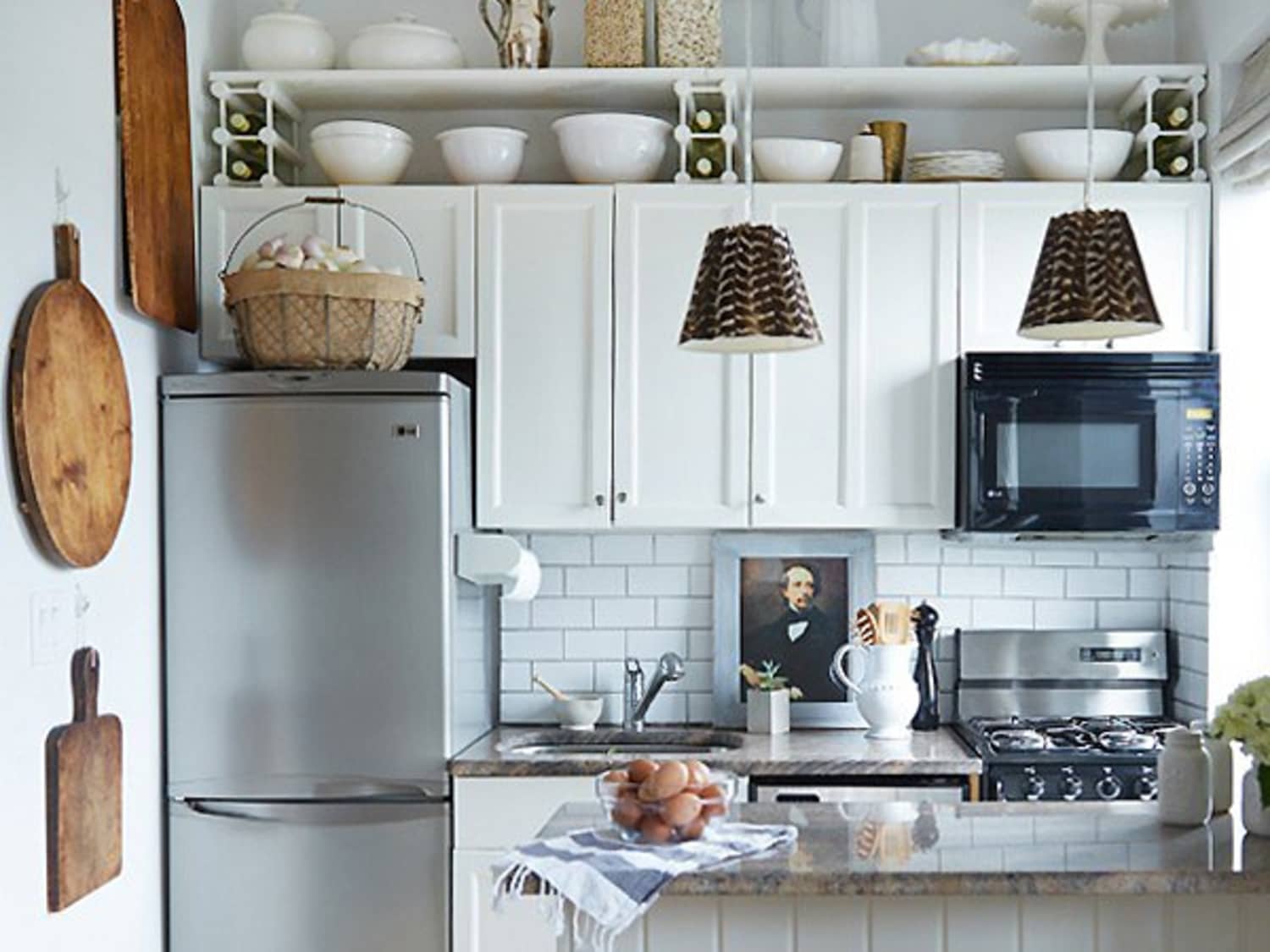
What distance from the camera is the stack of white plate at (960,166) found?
13.3 ft

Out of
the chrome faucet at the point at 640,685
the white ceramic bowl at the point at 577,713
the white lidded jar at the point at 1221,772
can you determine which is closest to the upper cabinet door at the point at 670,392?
the chrome faucet at the point at 640,685

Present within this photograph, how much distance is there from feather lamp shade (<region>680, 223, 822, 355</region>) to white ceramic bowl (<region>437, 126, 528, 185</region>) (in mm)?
1614

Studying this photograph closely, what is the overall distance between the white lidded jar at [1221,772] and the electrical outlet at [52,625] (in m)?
2.07

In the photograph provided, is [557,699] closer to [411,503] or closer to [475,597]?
[475,597]

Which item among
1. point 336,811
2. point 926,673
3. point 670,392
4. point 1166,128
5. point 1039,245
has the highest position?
point 1166,128

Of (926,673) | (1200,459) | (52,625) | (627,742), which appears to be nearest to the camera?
(52,625)

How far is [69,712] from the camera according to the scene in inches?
122

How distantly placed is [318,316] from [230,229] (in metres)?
0.53

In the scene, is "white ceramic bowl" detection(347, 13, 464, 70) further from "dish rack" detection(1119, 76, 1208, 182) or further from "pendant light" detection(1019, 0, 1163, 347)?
"pendant light" detection(1019, 0, 1163, 347)

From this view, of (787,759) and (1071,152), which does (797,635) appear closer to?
(787,759)

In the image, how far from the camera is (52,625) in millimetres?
3025

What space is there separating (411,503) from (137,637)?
2.16 ft

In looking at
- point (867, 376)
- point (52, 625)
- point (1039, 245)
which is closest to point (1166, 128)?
point (1039, 245)

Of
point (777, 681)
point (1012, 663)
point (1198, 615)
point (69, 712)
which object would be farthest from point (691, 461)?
point (69, 712)
